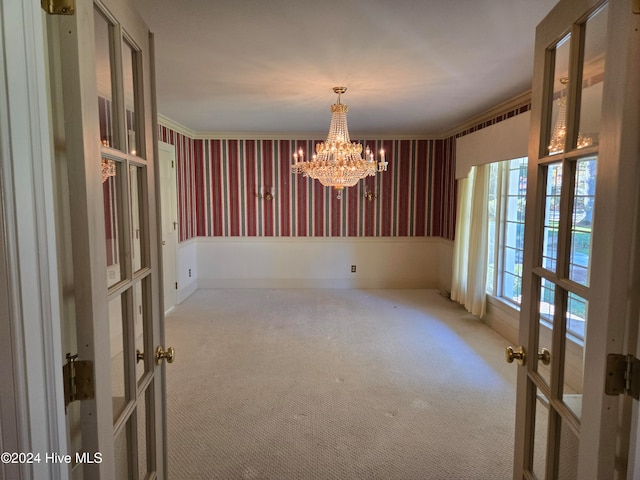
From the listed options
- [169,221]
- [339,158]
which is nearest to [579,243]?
[339,158]

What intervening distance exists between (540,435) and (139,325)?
4.55ft

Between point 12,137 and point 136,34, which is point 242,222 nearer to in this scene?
point 136,34

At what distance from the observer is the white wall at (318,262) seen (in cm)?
590

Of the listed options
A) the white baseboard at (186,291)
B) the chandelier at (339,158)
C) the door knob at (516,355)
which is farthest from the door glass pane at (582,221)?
the white baseboard at (186,291)

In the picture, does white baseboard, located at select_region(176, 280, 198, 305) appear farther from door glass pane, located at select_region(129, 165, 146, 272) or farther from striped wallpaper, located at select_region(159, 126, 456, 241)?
door glass pane, located at select_region(129, 165, 146, 272)

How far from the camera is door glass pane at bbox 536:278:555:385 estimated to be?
4.02ft

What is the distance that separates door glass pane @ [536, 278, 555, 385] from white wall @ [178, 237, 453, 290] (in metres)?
4.64

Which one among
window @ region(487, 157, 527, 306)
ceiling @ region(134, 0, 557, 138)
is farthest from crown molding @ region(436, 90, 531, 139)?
window @ region(487, 157, 527, 306)

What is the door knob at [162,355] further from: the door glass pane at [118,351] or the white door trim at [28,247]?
the white door trim at [28,247]

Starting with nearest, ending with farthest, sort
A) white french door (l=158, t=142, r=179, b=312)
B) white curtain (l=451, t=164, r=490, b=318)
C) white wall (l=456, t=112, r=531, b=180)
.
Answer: white wall (l=456, t=112, r=531, b=180) → white curtain (l=451, t=164, r=490, b=318) → white french door (l=158, t=142, r=179, b=312)

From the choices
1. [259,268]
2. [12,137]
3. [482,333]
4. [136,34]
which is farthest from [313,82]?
[259,268]

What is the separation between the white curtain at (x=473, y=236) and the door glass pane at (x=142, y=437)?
3774mm

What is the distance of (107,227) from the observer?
1015mm

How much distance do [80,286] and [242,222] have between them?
5.10m
